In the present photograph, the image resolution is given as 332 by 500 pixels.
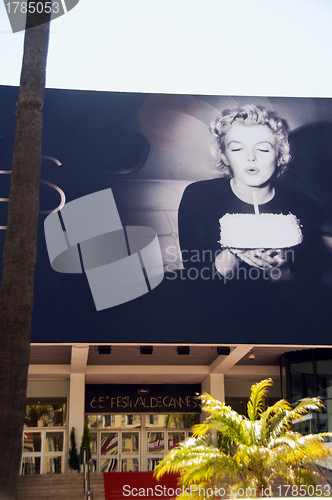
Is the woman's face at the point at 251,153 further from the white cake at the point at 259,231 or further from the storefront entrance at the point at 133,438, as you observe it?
the storefront entrance at the point at 133,438

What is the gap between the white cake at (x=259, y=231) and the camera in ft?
55.1

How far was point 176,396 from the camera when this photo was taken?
889 inches

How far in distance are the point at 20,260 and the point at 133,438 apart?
1772 cm

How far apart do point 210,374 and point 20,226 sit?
50.5ft

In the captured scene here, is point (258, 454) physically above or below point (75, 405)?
below

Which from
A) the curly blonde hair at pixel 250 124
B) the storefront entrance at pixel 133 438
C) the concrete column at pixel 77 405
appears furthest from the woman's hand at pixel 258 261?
the storefront entrance at pixel 133 438

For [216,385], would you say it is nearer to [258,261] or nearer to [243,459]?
[258,261]

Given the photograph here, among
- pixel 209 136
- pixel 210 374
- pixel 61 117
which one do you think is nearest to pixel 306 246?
pixel 209 136

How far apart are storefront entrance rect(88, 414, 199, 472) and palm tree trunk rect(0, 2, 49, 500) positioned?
17186 millimetres

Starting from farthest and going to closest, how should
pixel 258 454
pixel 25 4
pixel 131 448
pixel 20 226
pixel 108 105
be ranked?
pixel 131 448 < pixel 108 105 < pixel 258 454 < pixel 25 4 < pixel 20 226

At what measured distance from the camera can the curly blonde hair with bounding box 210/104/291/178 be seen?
17.8m

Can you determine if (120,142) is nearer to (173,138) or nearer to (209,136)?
(173,138)

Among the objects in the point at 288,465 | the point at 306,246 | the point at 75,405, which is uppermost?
the point at 306,246

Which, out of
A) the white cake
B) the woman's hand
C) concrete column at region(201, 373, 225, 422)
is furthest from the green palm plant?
concrete column at region(201, 373, 225, 422)
